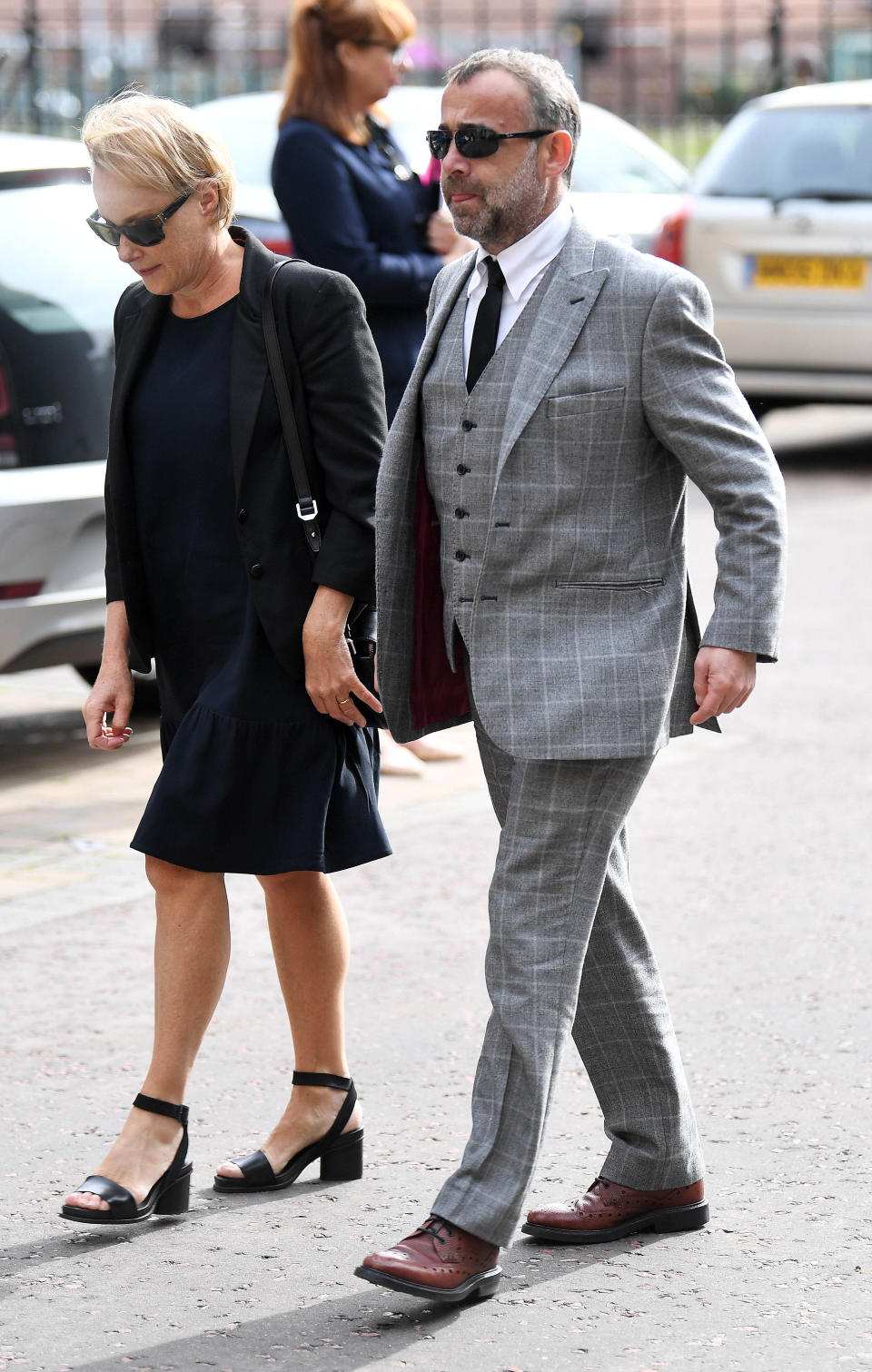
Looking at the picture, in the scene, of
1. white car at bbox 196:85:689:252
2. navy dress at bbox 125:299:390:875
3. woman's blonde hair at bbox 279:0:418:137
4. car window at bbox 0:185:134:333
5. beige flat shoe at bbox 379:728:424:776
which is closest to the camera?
navy dress at bbox 125:299:390:875

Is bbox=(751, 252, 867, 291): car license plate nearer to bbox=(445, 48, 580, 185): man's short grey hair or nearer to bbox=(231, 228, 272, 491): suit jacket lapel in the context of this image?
bbox=(231, 228, 272, 491): suit jacket lapel

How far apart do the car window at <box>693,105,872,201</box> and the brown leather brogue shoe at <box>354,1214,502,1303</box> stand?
9.59 m

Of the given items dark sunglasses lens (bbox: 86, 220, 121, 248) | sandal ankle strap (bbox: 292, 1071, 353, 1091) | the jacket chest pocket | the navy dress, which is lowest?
sandal ankle strap (bbox: 292, 1071, 353, 1091)

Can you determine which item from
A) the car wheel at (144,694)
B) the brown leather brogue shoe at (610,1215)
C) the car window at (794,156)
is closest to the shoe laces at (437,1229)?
the brown leather brogue shoe at (610,1215)

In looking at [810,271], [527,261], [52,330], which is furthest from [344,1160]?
[810,271]

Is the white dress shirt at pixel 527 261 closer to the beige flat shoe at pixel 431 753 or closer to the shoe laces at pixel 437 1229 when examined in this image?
the shoe laces at pixel 437 1229

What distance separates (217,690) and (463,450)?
64 centimetres

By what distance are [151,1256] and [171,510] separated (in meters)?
1.23

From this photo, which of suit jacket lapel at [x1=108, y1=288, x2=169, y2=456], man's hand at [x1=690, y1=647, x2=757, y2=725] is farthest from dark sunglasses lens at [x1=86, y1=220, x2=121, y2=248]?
man's hand at [x1=690, y1=647, x2=757, y2=725]

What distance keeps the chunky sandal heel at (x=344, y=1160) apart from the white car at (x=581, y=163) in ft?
18.8

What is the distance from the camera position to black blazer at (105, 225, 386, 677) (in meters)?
3.55

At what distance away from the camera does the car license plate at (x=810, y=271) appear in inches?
460

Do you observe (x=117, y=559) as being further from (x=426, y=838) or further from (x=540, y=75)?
(x=426, y=838)

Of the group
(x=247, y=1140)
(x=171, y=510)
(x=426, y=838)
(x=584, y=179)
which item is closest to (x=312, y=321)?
(x=171, y=510)
